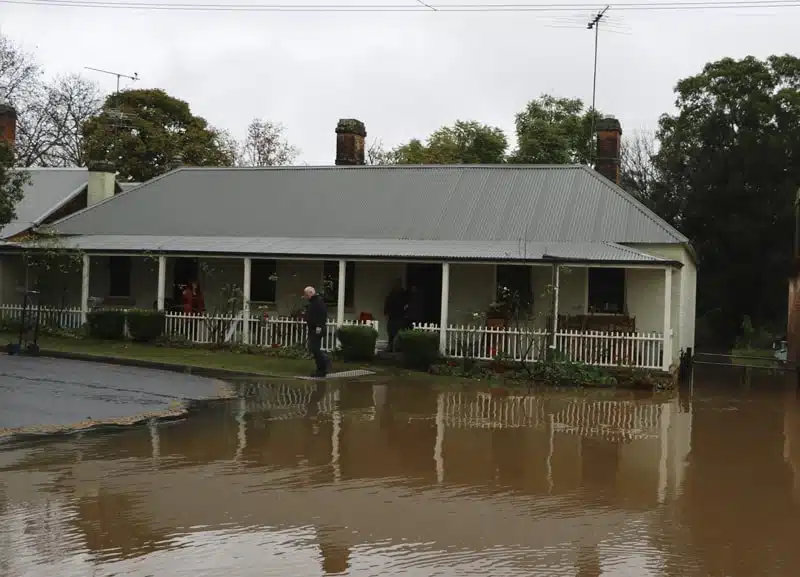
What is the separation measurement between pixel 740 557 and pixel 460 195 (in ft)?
63.6

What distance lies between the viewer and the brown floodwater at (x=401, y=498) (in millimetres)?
6395

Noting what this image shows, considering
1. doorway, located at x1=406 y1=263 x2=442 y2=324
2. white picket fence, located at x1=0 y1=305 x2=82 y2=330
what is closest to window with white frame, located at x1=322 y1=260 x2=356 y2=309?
doorway, located at x1=406 y1=263 x2=442 y2=324

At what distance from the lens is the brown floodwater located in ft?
21.0

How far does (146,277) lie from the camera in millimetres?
26469

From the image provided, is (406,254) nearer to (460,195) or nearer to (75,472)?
(460,195)

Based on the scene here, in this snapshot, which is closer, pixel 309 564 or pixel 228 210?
pixel 309 564

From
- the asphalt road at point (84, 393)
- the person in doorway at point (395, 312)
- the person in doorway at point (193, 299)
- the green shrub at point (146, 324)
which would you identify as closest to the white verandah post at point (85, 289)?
the green shrub at point (146, 324)

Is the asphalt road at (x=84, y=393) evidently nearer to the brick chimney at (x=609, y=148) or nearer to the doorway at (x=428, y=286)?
the doorway at (x=428, y=286)

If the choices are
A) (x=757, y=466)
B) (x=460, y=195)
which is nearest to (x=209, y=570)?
(x=757, y=466)

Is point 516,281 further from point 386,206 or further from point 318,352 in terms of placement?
point 318,352

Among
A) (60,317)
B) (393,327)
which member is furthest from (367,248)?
(60,317)

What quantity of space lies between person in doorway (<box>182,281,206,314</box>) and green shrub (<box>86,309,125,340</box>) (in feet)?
5.24

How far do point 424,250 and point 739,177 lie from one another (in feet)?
72.9

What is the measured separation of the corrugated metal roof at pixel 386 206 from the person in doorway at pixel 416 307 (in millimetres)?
1409
